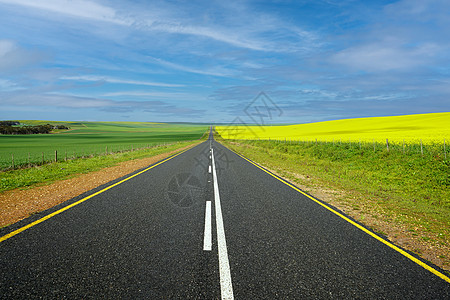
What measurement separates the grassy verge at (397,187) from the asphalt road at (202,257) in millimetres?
1404

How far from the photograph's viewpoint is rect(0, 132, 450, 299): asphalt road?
2914 millimetres

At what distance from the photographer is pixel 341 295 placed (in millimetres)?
2842

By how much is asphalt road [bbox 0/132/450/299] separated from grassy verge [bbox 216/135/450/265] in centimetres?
140

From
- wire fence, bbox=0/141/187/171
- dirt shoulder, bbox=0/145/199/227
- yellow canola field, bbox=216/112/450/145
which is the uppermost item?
yellow canola field, bbox=216/112/450/145

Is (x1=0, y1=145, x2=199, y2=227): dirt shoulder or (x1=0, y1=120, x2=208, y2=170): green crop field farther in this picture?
(x1=0, y1=120, x2=208, y2=170): green crop field

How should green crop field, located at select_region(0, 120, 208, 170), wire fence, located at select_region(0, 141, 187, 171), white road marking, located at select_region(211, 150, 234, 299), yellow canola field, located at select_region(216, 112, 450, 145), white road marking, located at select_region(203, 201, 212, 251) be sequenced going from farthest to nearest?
yellow canola field, located at select_region(216, 112, 450, 145) < green crop field, located at select_region(0, 120, 208, 170) < wire fence, located at select_region(0, 141, 187, 171) < white road marking, located at select_region(203, 201, 212, 251) < white road marking, located at select_region(211, 150, 234, 299)

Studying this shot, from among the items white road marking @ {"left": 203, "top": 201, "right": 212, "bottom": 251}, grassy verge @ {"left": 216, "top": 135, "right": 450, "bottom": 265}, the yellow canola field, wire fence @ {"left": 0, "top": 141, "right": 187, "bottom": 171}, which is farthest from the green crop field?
grassy verge @ {"left": 216, "top": 135, "right": 450, "bottom": 265}

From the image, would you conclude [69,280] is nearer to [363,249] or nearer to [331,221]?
[363,249]

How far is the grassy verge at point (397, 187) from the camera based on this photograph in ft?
18.7

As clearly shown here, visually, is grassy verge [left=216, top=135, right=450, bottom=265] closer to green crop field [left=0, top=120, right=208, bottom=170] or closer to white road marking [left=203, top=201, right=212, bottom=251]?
white road marking [left=203, top=201, right=212, bottom=251]

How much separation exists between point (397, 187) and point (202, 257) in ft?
36.0

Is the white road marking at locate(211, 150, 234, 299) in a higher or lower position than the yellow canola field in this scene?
lower

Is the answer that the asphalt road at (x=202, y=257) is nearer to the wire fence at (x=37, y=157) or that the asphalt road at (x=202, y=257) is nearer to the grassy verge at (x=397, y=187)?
the grassy verge at (x=397, y=187)

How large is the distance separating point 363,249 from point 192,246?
308 cm
